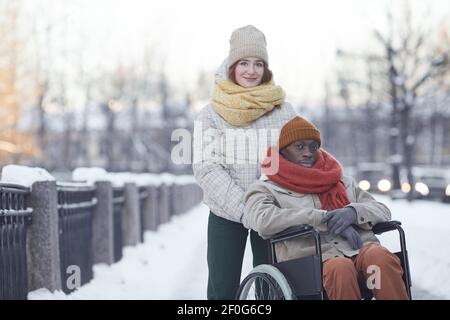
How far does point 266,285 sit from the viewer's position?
457 centimetres

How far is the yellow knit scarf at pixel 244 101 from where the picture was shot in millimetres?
4457

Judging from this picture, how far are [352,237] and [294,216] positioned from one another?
0.31 m

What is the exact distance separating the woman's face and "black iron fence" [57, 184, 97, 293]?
3.46m

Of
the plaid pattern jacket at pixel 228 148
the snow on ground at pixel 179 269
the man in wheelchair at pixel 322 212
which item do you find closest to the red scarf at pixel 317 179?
the man in wheelchair at pixel 322 212

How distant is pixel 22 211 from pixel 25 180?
0.41 m

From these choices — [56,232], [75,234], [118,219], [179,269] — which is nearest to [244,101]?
[56,232]

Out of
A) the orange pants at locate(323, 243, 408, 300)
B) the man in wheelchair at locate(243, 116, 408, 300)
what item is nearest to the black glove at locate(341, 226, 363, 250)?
the man in wheelchair at locate(243, 116, 408, 300)

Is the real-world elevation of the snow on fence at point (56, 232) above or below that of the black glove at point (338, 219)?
below

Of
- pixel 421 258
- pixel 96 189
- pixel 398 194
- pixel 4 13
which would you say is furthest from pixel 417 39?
pixel 96 189

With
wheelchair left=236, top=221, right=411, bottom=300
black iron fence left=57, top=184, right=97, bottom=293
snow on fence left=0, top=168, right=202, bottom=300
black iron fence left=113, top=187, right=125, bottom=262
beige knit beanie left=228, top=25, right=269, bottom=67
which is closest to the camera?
wheelchair left=236, top=221, right=411, bottom=300

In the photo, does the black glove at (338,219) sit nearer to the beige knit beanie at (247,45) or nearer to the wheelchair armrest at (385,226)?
the wheelchair armrest at (385,226)

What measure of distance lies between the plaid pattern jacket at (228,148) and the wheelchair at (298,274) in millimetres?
383

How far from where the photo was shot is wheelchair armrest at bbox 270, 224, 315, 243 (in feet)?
13.0

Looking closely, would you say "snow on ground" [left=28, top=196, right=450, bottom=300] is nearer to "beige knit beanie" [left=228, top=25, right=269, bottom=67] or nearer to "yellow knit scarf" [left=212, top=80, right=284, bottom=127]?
"yellow knit scarf" [left=212, top=80, right=284, bottom=127]
